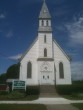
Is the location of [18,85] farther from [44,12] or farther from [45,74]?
[44,12]

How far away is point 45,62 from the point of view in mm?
40938

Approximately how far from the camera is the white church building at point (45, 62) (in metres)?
40.5


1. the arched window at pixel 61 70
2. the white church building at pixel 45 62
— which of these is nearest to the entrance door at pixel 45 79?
the white church building at pixel 45 62

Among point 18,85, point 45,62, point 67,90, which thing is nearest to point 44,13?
point 45,62

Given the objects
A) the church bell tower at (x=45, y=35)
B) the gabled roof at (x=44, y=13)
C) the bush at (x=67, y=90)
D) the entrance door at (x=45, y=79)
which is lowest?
the bush at (x=67, y=90)

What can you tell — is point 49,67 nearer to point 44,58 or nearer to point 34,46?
point 44,58

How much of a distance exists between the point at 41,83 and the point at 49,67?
4056mm

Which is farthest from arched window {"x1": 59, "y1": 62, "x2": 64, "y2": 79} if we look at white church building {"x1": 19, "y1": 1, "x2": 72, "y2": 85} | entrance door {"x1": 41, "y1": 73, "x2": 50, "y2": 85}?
entrance door {"x1": 41, "y1": 73, "x2": 50, "y2": 85}

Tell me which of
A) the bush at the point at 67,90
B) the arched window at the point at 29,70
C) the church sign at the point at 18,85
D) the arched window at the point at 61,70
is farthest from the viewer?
the arched window at the point at 61,70

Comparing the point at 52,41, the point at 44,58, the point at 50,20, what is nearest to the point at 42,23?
the point at 50,20

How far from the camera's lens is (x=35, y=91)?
30.6m

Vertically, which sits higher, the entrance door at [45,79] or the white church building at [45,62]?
the white church building at [45,62]

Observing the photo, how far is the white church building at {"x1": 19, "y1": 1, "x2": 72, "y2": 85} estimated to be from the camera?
4047 cm

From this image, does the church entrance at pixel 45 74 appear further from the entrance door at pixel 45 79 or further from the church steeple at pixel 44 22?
the church steeple at pixel 44 22
